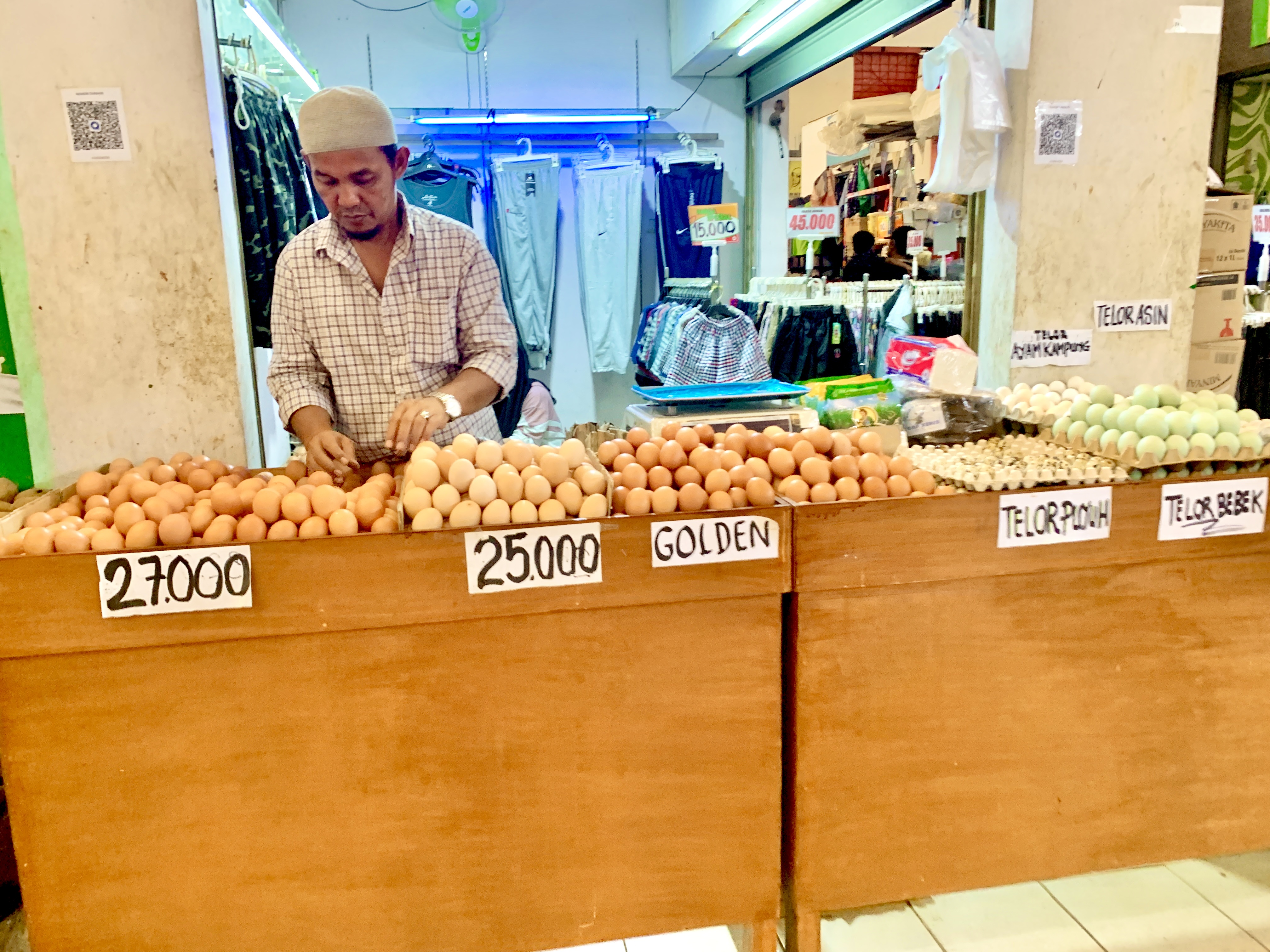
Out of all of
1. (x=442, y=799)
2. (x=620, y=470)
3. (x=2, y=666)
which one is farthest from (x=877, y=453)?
(x=2, y=666)

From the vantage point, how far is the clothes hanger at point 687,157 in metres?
5.33

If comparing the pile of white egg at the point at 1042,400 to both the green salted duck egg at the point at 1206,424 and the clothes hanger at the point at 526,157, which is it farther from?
the clothes hanger at the point at 526,157

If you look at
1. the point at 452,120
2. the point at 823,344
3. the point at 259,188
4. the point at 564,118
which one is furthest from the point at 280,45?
the point at 823,344

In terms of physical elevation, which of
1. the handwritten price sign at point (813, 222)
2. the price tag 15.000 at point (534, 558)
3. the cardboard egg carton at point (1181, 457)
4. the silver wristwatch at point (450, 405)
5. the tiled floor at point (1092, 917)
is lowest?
the tiled floor at point (1092, 917)

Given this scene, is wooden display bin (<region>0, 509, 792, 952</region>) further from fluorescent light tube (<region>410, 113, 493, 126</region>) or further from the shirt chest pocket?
fluorescent light tube (<region>410, 113, 493, 126</region>)

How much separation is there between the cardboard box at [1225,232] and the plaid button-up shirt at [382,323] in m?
2.29

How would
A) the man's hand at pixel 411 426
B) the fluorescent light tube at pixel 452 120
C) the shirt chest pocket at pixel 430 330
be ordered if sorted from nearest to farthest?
the man's hand at pixel 411 426 < the shirt chest pocket at pixel 430 330 < the fluorescent light tube at pixel 452 120

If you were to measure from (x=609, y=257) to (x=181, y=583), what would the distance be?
4.25 metres

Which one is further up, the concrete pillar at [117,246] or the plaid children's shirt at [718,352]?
the concrete pillar at [117,246]

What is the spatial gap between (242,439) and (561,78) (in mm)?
3863

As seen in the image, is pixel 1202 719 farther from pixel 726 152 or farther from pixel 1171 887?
pixel 726 152

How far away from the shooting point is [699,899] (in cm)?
178

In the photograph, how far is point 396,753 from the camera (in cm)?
164

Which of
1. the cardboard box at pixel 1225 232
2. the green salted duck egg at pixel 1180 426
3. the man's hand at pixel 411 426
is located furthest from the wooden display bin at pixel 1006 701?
the cardboard box at pixel 1225 232
